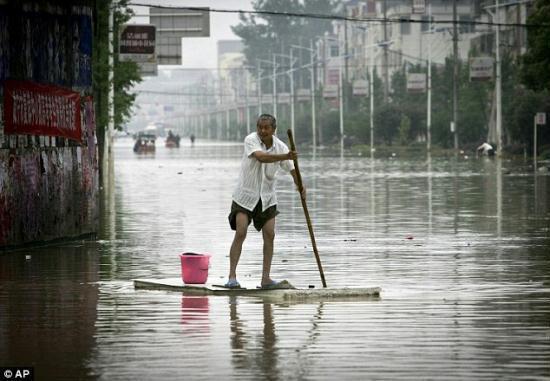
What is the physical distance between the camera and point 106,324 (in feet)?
44.5

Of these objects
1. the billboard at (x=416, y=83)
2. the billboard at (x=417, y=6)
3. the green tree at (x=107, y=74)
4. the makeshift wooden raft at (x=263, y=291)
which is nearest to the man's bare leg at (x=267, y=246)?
the makeshift wooden raft at (x=263, y=291)

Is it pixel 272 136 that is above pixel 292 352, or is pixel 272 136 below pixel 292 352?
above

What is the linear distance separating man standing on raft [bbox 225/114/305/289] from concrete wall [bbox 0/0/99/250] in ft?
18.8

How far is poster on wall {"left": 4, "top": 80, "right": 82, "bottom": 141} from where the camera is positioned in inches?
839

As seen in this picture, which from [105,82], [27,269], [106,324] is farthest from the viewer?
[105,82]

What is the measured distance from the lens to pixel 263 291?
51.6 feet

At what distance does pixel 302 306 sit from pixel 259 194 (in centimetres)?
166

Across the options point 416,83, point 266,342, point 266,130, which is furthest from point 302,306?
point 416,83

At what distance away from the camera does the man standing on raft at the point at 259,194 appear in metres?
15.9

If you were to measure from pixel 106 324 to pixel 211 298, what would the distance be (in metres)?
2.15

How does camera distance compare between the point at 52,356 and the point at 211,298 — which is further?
the point at 211,298

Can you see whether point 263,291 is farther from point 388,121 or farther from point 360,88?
point 388,121

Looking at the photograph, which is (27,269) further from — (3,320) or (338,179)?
(338,179)

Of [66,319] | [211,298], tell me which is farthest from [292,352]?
[211,298]
